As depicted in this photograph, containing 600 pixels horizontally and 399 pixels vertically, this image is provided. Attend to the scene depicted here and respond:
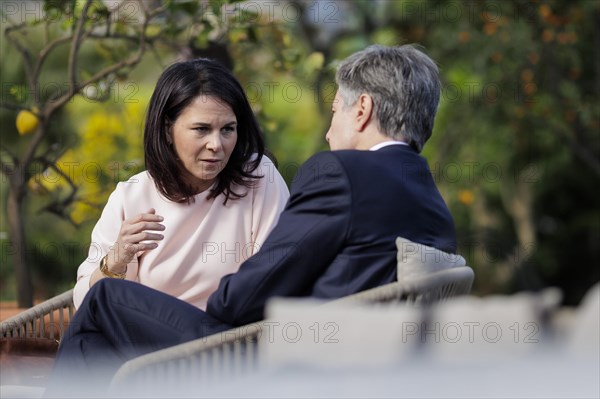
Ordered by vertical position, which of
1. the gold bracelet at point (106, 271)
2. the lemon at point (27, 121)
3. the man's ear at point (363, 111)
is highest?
the man's ear at point (363, 111)

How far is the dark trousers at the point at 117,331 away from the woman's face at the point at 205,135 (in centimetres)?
60

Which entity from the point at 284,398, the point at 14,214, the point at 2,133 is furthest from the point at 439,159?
the point at 284,398

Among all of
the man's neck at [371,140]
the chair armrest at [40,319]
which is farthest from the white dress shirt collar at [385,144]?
the chair armrest at [40,319]

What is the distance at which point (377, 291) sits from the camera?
222 cm

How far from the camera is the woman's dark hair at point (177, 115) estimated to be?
9.61ft

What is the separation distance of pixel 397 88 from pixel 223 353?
2.90 ft

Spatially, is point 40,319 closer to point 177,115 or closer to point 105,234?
point 105,234

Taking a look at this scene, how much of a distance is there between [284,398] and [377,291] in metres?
0.83

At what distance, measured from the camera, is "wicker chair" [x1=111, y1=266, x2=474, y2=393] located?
7.15 ft

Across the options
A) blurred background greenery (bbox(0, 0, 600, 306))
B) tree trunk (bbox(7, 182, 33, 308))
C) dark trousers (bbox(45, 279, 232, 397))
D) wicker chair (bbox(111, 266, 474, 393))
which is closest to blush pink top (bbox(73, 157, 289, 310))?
dark trousers (bbox(45, 279, 232, 397))

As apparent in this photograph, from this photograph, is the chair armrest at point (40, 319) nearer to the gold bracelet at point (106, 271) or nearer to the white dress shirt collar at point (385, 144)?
the gold bracelet at point (106, 271)

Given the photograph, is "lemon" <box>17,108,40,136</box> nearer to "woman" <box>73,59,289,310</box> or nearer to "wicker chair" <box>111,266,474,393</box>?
"woman" <box>73,59,289,310</box>

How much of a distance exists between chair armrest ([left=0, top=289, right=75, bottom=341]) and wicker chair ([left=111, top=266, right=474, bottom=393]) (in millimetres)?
1024

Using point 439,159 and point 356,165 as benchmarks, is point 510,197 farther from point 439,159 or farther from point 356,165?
point 356,165
